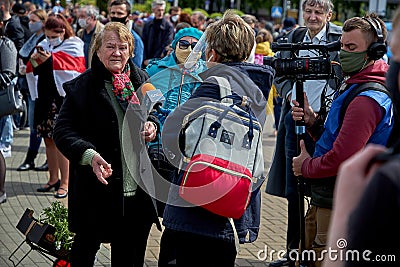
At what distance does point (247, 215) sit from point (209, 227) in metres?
0.27

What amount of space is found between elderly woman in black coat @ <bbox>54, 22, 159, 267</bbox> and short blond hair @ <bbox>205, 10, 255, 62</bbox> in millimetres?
744

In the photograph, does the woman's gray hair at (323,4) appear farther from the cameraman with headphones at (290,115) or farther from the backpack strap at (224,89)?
the backpack strap at (224,89)

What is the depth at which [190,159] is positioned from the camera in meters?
3.66

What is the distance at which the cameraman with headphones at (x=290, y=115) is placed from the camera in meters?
5.74

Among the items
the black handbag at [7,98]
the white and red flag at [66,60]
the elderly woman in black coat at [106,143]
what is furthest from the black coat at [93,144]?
the white and red flag at [66,60]

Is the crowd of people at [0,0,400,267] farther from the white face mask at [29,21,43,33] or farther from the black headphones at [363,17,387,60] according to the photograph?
the white face mask at [29,21,43,33]

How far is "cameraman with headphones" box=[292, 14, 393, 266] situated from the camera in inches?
153

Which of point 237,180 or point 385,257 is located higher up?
point 385,257

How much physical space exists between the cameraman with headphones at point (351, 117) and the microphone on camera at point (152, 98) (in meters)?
0.83

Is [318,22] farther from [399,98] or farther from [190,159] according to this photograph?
[399,98]


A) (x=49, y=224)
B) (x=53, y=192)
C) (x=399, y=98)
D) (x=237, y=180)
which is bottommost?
(x=53, y=192)

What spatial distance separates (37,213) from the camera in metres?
7.27

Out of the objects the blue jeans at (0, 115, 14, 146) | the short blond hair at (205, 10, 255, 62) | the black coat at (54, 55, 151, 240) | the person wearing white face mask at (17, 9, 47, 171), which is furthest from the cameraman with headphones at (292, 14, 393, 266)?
the blue jeans at (0, 115, 14, 146)

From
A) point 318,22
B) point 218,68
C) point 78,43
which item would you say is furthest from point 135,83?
point 78,43
